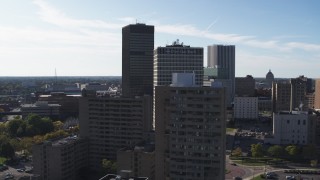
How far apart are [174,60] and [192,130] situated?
7861 centimetres

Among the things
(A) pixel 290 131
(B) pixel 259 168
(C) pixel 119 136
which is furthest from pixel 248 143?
(C) pixel 119 136

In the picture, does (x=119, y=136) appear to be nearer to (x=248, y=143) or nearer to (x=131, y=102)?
(x=131, y=102)

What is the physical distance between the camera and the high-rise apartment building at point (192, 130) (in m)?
73.8

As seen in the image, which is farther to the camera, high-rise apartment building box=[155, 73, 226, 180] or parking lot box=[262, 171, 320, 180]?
parking lot box=[262, 171, 320, 180]

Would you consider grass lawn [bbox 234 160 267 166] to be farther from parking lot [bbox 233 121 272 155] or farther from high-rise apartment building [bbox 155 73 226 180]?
high-rise apartment building [bbox 155 73 226 180]

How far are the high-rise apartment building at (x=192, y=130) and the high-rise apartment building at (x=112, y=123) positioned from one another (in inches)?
1578

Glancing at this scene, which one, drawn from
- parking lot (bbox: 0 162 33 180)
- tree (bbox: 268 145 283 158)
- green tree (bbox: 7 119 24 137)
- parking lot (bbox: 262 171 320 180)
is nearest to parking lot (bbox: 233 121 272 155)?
tree (bbox: 268 145 283 158)

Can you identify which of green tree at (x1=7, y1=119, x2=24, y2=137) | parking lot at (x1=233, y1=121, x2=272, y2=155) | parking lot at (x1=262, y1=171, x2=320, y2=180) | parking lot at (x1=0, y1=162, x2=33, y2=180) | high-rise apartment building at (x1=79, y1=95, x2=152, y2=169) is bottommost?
parking lot at (x1=0, y1=162, x2=33, y2=180)

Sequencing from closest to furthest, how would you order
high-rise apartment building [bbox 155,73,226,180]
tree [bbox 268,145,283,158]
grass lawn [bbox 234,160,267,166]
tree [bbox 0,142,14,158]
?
high-rise apartment building [bbox 155,73,226,180] < grass lawn [bbox 234,160,267,166] < tree [bbox 0,142,14,158] < tree [bbox 268,145,283,158]

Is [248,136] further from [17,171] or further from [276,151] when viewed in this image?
[17,171]

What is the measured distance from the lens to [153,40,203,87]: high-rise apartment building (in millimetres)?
151000

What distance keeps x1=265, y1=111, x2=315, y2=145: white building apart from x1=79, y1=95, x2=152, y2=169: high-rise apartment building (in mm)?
52345

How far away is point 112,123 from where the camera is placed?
120m

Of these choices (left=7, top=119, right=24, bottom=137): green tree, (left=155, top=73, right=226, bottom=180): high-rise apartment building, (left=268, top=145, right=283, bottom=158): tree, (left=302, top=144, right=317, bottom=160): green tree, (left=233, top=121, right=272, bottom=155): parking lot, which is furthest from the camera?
(left=7, top=119, right=24, bottom=137): green tree
